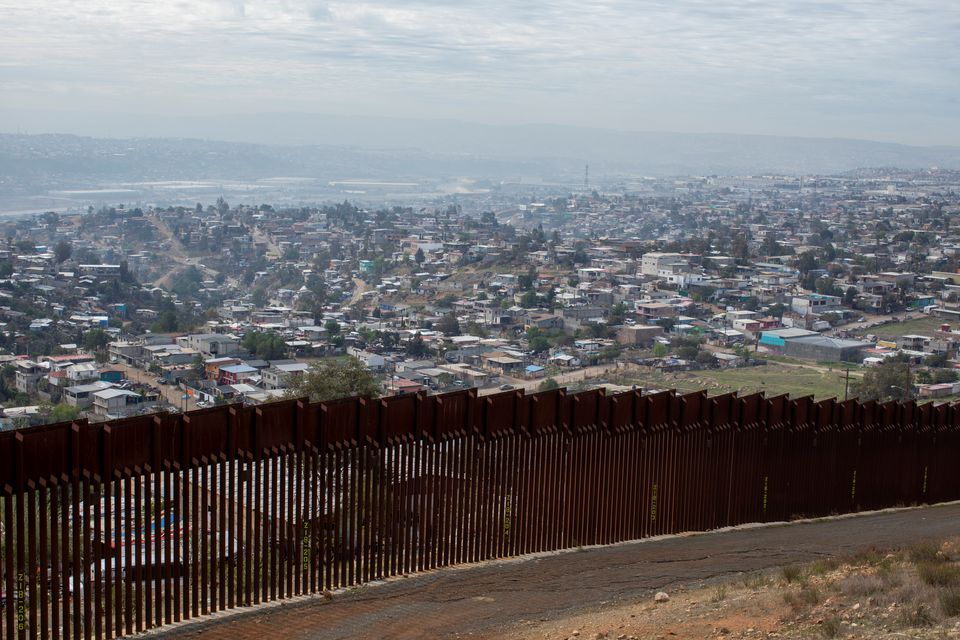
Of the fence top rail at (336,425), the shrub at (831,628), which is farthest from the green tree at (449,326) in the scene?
the shrub at (831,628)

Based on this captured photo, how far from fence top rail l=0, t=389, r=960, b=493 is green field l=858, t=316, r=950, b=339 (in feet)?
191

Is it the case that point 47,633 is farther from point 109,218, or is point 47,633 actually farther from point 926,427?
point 109,218

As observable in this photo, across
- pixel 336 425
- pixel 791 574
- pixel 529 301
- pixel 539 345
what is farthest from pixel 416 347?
pixel 791 574

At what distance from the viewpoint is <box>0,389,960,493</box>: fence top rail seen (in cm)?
726


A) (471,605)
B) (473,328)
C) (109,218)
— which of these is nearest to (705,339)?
(473,328)

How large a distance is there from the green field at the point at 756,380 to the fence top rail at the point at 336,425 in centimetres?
3363

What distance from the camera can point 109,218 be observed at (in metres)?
131

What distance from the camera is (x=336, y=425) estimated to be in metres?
8.74

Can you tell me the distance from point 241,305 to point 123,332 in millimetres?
20232

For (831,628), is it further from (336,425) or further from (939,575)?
(336,425)

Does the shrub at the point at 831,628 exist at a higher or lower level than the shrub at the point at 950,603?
lower

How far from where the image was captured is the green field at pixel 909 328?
67.4m

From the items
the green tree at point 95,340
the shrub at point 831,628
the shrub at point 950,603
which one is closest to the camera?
the shrub at point 831,628

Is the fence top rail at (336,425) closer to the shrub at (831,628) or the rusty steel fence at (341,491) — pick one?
the rusty steel fence at (341,491)
